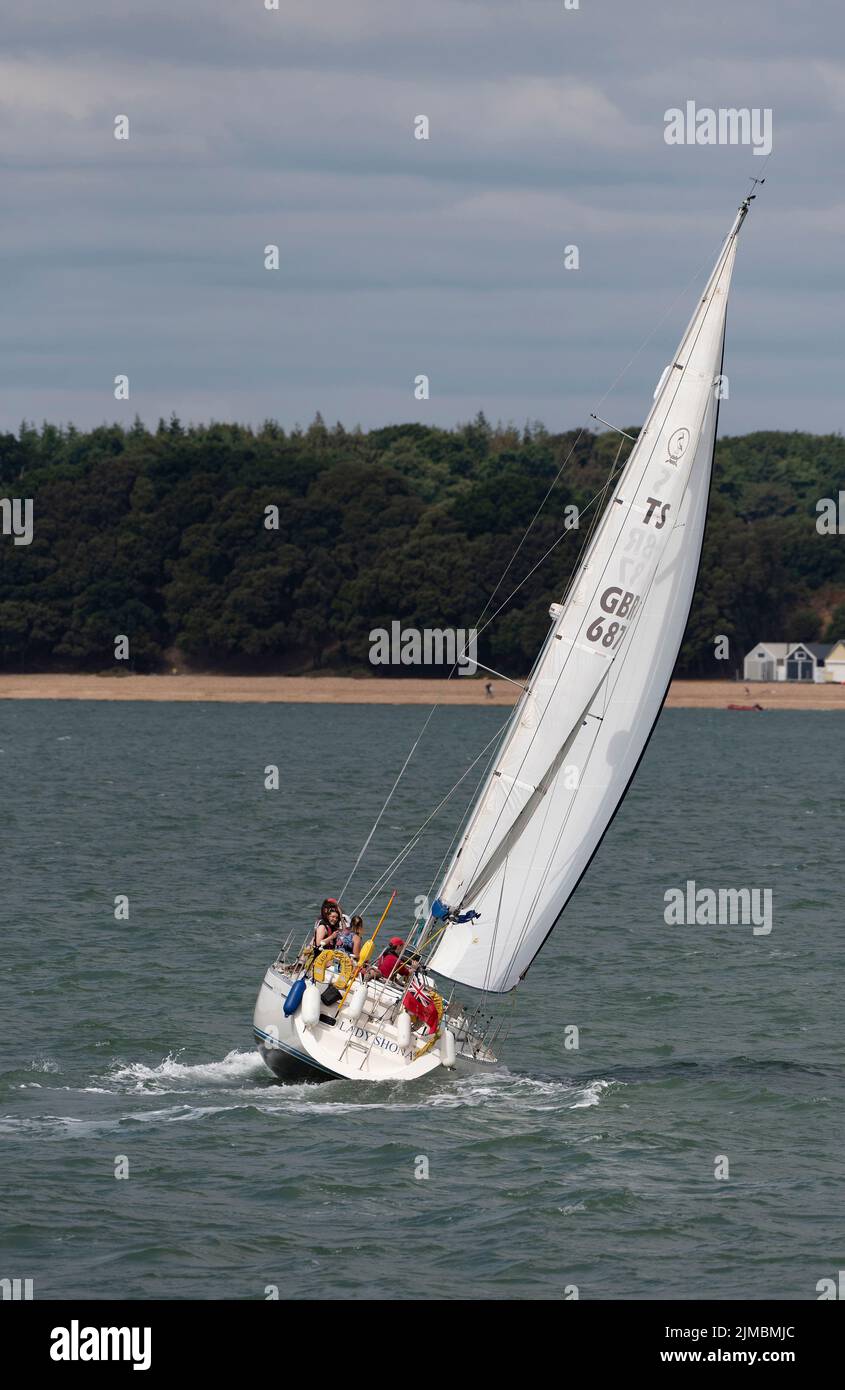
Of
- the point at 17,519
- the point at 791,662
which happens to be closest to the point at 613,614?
the point at 791,662

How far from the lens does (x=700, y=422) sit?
73.5 feet

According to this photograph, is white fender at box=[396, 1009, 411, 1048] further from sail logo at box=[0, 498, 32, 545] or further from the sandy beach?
sail logo at box=[0, 498, 32, 545]

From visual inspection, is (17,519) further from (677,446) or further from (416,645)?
(677,446)

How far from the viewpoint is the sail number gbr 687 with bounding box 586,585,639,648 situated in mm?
22641

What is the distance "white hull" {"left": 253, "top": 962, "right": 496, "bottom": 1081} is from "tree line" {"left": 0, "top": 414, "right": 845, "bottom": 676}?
119 m

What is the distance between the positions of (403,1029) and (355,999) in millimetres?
602

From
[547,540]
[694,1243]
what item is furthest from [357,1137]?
[547,540]

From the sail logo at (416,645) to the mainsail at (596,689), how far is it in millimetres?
114761

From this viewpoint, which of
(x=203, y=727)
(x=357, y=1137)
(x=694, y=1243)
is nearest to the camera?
(x=694, y=1243)

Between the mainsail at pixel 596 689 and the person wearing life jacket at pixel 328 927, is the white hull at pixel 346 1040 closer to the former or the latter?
the person wearing life jacket at pixel 328 927

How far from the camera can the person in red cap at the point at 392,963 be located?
2291 cm

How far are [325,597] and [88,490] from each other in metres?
24.5
